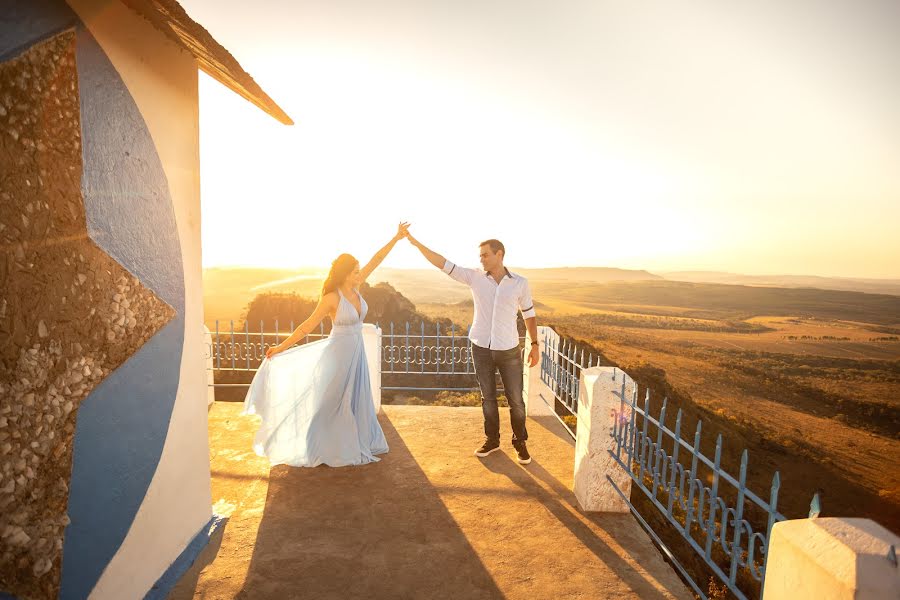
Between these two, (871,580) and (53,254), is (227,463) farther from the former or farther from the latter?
(871,580)

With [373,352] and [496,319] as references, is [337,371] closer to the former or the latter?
[373,352]

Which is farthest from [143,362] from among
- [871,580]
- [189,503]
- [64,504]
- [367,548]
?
[871,580]

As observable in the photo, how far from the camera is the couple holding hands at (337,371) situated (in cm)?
520

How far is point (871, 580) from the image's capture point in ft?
5.10

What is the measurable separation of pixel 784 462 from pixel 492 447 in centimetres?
3749

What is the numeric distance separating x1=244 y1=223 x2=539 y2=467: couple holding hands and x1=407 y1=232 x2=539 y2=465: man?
1 cm

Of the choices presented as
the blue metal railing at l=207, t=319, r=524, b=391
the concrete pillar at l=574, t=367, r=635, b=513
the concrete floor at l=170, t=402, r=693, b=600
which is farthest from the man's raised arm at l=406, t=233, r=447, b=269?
the concrete floor at l=170, t=402, r=693, b=600

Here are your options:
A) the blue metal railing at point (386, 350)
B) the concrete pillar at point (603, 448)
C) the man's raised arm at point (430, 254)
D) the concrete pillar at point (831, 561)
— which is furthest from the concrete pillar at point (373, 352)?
the concrete pillar at point (831, 561)

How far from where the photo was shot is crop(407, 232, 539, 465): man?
5184mm

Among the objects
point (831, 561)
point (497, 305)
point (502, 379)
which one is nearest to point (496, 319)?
point (497, 305)

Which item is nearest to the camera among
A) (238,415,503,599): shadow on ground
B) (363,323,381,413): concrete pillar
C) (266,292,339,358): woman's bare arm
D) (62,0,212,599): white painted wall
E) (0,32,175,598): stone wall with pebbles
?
(0,32,175,598): stone wall with pebbles

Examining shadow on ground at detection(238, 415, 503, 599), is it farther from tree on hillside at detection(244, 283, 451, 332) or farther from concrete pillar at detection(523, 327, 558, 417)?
tree on hillside at detection(244, 283, 451, 332)

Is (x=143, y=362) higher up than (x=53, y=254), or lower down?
lower down

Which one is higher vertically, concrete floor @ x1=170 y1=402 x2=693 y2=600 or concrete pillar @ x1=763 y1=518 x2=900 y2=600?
concrete pillar @ x1=763 y1=518 x2=900 y2=600
